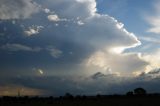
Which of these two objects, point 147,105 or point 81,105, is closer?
point 147,105

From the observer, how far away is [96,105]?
121188 millimetres

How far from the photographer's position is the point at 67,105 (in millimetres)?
124250

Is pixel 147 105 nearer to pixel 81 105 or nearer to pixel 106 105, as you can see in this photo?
pixel 106 105

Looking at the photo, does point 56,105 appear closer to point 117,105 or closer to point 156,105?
point 117,105

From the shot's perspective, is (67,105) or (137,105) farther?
(67,105)

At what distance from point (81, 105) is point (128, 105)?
1637 centimetres

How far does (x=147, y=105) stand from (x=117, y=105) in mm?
10551

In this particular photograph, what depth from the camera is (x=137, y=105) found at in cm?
11512

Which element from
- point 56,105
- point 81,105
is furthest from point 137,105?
point 56,105

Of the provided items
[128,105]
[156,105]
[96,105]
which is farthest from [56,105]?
[156,105]

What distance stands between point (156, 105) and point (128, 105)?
9091mm

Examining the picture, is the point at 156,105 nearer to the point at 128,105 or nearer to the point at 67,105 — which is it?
the point at 128,105

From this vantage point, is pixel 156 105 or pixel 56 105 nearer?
pixel 156 105

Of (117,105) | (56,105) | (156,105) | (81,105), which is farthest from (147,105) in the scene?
(56,105)
